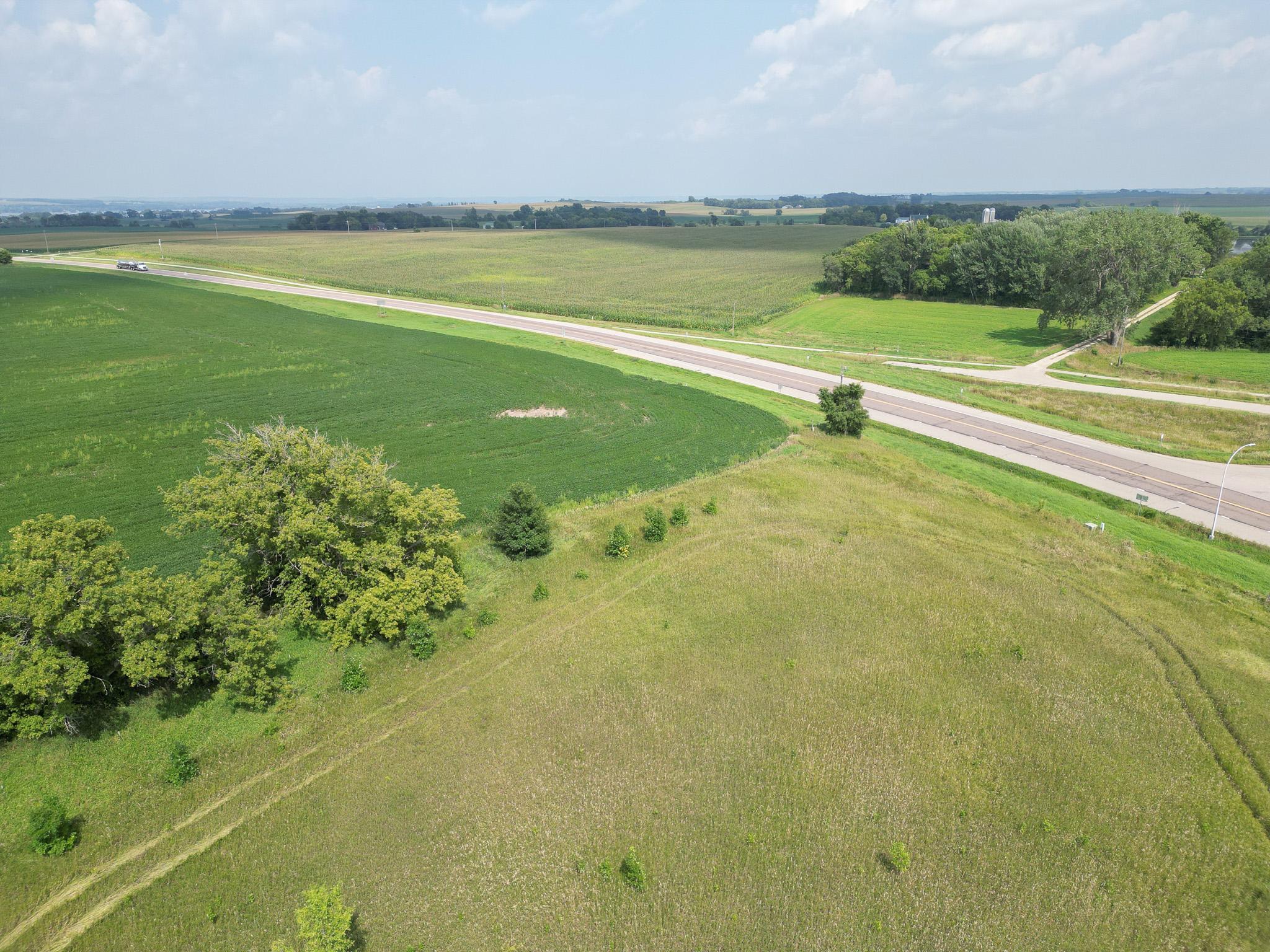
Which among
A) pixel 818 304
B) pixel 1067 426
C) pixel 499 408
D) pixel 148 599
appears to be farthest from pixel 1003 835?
pixel 818 304

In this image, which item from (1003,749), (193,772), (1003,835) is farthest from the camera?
(1003,749)

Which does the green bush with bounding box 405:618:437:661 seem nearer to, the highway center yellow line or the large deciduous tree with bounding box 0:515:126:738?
the large deciduous tree with bounding box 0:515:126:738

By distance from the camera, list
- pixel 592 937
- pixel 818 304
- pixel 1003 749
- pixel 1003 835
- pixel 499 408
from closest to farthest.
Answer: pixel 592 937, pixel 1003 835, pixel 1003 749, pixel 499 408, pixel 818 304

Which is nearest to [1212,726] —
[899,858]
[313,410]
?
[899,858]

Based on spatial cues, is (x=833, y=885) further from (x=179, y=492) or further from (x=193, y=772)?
(x=179, y=492)

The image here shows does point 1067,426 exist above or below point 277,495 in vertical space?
below

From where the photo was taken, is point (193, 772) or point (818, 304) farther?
point (818, 304)

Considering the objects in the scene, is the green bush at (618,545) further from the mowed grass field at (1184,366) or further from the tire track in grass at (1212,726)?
the mowed grass field at (1184,366)
